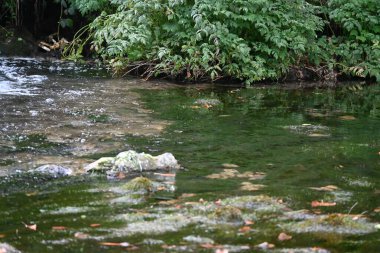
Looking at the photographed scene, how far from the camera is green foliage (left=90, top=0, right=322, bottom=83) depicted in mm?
11312

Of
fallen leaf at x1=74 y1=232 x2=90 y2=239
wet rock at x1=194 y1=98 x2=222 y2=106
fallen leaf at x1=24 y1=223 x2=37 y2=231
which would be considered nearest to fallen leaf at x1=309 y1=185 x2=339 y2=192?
fallen leaf at x1=74 y1=232 x2=90 y2=239

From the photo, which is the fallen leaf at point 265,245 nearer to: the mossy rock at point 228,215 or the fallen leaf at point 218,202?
the mossy rock at point 228,215

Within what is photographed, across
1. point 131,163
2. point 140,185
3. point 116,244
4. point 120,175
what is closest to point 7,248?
point 116,244

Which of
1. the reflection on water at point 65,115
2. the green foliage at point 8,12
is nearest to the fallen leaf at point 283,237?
the reflection on water at point 65,115

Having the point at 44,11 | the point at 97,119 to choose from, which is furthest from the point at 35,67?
the point at 97,119

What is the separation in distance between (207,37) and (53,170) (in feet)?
22.1

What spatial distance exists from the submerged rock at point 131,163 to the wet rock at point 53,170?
0.63ft

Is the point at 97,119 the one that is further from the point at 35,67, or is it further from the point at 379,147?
the point at 35,67

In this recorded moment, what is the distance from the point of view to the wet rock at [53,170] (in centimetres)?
538

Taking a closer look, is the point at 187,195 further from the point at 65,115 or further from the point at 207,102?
the point at 207,102

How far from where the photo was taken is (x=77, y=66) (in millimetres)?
13055

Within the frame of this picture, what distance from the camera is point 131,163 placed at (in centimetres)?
561

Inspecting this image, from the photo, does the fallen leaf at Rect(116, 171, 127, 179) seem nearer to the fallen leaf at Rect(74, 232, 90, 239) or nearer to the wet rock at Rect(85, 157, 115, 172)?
the wet rock at Rect(85, 157, 115, 172)

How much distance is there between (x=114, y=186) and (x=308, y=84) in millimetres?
7882
